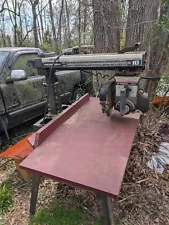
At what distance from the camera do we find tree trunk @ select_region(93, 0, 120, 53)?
288cm

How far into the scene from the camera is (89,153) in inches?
51.3

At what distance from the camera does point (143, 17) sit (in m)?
2.69

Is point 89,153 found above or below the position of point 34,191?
above

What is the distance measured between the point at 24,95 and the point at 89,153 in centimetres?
218

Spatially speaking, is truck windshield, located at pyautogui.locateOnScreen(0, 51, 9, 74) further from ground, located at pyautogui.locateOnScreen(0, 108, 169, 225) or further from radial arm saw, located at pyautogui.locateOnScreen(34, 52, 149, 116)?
radial arm saw, located at pyautogui.locateOnScreen(34, 52, 149, 116)

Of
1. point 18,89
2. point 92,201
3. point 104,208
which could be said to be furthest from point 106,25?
point 104,208

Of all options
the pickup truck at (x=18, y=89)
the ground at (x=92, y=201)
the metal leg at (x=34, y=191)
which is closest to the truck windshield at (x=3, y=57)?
the pickup truck at (x=18, y=89)

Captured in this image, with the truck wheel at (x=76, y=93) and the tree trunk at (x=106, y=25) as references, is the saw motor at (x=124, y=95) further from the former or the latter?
the truck wheel at (x=76, y=93)

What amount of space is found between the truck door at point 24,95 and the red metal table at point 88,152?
149 cm

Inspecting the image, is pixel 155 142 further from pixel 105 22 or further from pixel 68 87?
pixel 68 87

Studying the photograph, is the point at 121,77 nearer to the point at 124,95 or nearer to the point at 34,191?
the point at 124,95

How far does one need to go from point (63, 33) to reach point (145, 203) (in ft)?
42.8

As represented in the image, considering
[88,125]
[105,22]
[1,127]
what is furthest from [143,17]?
[1,127]

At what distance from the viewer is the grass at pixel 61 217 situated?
179 centimetres
